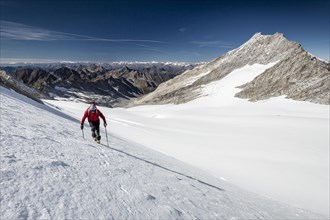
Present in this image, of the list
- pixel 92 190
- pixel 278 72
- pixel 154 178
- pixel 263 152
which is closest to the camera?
pixel 92 190

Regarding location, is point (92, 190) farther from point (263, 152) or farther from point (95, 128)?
point (263, 152)

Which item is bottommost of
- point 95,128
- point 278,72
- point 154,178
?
point 154,178

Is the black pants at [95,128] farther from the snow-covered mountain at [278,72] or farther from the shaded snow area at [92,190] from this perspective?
the snow-covered mountain at [278,72]

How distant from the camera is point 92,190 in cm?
625

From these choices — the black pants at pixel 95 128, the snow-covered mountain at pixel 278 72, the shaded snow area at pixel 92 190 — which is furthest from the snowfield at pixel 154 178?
the snow-covered mountain at pixel 278 72

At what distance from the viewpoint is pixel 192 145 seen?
21344 millimetres

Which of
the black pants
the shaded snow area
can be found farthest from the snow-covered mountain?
the shaded snow area

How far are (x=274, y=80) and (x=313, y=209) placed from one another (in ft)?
219

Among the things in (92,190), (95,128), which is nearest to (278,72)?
(95,128)

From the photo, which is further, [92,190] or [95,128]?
[95,128]

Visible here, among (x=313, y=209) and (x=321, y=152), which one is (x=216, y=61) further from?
(x=313, y=209)

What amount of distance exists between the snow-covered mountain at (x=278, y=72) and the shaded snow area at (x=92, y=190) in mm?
50498

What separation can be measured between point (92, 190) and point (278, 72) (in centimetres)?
7870

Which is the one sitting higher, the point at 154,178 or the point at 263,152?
the point at 154,178
